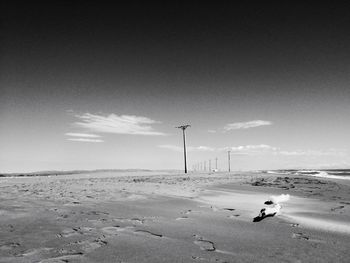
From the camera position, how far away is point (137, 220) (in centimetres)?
525

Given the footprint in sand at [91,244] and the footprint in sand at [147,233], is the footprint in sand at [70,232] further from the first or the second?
the footprint in sand at [147,233]

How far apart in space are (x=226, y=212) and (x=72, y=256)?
400 cm

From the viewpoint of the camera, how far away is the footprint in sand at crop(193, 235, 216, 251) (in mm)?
3488

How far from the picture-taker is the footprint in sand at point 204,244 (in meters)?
3.49

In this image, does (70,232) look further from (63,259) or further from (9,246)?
(63,259)

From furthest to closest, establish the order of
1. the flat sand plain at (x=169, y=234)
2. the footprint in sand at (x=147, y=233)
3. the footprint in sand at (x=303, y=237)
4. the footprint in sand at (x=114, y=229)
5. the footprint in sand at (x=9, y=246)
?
the footprint in sand at (x=114, y=229) → the footprint in sand at (x=147, y=233) → the footprint in sand at (x=303, y=237) → the footprint in sand at (x=9, y=246) → the flat sand plain at (x=169, y=234)

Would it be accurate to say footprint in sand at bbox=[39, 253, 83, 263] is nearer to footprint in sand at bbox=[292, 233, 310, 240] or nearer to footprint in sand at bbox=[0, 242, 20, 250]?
footprint in sand at bbox=[0, 242, 20, 250]

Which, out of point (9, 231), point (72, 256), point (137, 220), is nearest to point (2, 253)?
point (72, 256)

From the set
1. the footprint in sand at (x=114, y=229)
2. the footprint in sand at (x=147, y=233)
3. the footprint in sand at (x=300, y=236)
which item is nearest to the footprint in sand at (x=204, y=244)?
the footprint in sand at (x=147, y=233)

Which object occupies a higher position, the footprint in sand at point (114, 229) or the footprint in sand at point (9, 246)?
the footprint in sand at point (9, 246)

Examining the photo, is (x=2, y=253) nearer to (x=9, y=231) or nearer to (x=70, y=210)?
(x=9, y=231)

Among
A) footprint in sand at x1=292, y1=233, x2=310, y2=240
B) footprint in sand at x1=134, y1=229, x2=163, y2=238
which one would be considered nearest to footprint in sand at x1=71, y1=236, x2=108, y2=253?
footprint in sand at x1=134, y1=229, x2=163, y2=238

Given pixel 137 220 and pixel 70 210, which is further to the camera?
pixel 70 210

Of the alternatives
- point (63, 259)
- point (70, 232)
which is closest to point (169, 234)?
point (70, 232)
